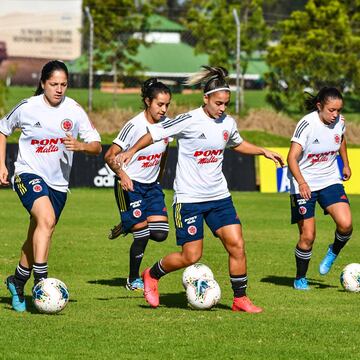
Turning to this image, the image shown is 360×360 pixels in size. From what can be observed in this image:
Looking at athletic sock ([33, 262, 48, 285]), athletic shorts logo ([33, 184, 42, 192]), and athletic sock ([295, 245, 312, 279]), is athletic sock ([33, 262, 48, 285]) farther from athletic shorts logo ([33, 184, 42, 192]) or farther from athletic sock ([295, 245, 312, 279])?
athletic sock ([295, 245, 312, 279])

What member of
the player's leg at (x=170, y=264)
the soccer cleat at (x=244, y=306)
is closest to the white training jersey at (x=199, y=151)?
the player's leg at (x=170, y=264)

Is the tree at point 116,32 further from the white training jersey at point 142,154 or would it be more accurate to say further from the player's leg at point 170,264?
the player's leg at point 170,264

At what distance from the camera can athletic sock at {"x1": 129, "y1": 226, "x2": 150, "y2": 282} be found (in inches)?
453

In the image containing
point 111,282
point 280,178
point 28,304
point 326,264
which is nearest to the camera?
point 28,304

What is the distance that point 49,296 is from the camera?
357 inches

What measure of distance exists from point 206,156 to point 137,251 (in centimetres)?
230

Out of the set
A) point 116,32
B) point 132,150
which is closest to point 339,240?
point 132,150

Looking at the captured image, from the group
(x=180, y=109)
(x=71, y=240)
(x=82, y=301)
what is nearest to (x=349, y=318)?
(x=82, y=301)

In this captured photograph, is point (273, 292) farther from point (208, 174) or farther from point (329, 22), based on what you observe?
point (329, 22)

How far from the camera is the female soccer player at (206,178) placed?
9531 mm

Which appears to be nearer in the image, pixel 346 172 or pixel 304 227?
pixel 304 227

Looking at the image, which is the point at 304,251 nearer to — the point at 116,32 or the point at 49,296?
the point at 49,296

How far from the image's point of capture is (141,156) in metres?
11.5

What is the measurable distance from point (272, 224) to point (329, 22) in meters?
23.6
